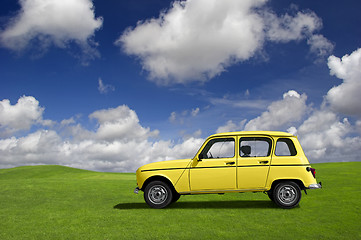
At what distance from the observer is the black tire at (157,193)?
9.41 metres

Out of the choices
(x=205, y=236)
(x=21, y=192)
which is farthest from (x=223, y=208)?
(x=21, y=192)

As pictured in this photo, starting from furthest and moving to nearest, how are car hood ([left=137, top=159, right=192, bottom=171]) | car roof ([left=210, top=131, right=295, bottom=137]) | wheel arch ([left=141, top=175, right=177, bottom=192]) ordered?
wheel arch ([left=141, top=175, right=177, bottom=192]) → car hood ([left=137, top=159, right=192, bottom=171]) → car roof ([left=210, top=131, right=295, bottom=137])

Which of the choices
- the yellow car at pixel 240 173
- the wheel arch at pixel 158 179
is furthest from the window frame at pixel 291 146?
the wheel arch at pixel 158 179

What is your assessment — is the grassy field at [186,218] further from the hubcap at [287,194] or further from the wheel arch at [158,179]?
the wheel arch at [158,179]

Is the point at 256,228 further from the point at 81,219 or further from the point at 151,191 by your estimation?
the point at 81,219

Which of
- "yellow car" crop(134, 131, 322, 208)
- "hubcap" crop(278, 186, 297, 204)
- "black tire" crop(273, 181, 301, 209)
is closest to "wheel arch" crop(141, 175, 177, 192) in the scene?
"yellow car" crop(134, 131, 322, 208)

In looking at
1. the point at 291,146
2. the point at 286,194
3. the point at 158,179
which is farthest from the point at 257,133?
the point at 158,179

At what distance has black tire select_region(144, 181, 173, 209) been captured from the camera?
941 centimetres

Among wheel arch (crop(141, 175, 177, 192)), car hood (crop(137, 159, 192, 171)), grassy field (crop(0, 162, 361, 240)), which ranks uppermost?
car hood (crop(137, 159, 192, 171))

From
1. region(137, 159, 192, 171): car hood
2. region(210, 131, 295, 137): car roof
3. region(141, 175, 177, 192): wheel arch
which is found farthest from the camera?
region(141, 175, 177, 192): wheel arch

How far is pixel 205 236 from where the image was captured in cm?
627

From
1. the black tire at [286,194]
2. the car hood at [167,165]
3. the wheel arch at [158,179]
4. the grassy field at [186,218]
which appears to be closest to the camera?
the grassy field at [186,218]

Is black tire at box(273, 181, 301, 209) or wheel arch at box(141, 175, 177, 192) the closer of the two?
black tire at box(273, 181, 301, 209)

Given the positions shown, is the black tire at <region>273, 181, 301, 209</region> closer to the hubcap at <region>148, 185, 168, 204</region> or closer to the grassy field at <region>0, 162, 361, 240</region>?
the grassy field at <region>0, 162, 361, 240</region>
